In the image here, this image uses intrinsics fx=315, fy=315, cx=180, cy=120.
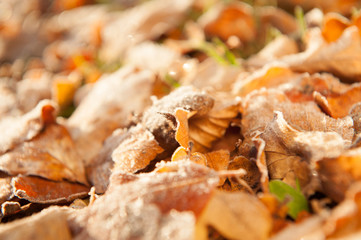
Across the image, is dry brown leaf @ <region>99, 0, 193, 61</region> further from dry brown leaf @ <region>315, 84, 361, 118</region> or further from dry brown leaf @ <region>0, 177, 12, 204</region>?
dry brown leaf @ <region>315, 84, 361, 118</region>

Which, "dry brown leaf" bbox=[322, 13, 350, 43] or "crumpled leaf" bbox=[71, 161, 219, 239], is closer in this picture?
"crumpled leaf" bbox=[71, 161, 219, 239]

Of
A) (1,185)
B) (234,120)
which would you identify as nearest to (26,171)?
(1,185)

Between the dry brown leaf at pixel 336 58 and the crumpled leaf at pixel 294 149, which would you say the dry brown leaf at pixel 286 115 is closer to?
the crumpled leaf at pixel 294 149

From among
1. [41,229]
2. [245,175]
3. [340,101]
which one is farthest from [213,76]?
[41,229]

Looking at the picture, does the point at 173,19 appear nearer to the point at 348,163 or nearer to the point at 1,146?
the point at 1,146

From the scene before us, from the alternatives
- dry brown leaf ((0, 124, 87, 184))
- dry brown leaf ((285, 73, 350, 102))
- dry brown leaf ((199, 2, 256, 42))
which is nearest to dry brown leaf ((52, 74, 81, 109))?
dry brown leaf ((0, 124, 87, 184))
